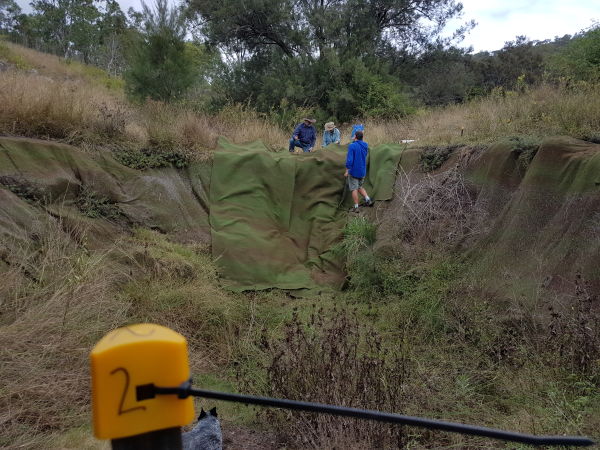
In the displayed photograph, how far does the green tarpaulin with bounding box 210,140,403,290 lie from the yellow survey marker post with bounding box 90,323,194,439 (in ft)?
23.1

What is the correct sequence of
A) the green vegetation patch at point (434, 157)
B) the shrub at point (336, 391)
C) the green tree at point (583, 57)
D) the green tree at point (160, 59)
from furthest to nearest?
the green tree at point (160, 59)
the green tree at point (583, 57)
the green vegetation patch at point (434, 157)
the shrub at point (336, 391)

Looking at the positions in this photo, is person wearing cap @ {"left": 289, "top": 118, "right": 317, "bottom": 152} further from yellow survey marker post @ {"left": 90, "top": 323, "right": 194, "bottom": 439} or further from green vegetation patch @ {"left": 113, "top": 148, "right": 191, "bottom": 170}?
yellow survey marker post @ {"left": 90, "top": 323, "right": 194, "bottom": 439}

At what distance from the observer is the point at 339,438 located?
3.28m

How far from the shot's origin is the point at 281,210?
959cm

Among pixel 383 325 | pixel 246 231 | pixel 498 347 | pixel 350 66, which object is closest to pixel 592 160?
pixel 498 347

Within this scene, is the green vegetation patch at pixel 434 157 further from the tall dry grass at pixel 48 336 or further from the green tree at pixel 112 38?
the green tree at pixel 112 38

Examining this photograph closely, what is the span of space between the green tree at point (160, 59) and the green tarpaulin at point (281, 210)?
3.82m

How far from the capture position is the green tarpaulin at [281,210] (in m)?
8.46

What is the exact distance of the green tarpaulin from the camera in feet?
27.8

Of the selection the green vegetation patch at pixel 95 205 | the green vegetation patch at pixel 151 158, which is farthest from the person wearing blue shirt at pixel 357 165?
the green vegetation patch at pixel 95 205

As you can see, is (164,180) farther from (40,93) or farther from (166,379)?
(166,379)

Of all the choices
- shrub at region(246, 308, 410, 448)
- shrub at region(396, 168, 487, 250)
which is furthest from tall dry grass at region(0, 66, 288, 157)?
shrub at region(246, 308, 410, 448)

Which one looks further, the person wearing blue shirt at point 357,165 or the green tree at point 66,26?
the green tree at point 66,26

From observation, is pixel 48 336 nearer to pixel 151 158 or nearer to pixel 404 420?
pixel 404 420
